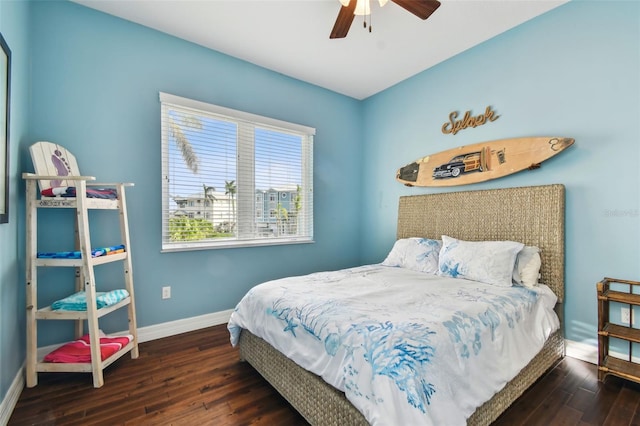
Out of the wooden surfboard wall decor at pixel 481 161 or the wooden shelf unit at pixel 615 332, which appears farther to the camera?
the wooden surfboard wall decor at pixel 481 161

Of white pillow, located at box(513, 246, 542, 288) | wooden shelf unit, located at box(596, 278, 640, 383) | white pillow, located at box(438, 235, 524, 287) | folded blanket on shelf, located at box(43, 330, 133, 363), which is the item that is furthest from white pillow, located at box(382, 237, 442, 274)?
folded blanket on shelf, located at box(43, 330, 133, 363)

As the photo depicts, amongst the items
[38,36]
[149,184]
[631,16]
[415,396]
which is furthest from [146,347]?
[631,16]

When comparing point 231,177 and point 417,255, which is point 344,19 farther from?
point 417,255

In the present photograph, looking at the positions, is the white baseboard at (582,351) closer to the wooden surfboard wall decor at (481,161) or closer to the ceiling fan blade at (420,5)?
the wooden surfboard wall decor at (481,161)

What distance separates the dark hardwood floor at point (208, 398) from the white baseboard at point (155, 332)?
52mm

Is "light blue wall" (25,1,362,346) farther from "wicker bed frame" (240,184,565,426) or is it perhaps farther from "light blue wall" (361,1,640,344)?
"light blue wall" (361,1,640,344)

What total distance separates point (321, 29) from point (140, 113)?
69.2 inches

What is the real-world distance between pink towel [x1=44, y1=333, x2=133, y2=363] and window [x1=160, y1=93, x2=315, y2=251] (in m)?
0.81

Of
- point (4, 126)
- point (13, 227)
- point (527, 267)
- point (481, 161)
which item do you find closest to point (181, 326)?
point (13, 227)

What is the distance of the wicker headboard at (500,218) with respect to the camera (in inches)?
90.8

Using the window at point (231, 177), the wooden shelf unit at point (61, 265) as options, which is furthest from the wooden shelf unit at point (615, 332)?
the wooden shelf unit at point (61, 265)

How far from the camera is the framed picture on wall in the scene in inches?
62.4

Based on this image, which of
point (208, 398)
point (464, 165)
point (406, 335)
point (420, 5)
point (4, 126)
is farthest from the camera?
point (464, 165)

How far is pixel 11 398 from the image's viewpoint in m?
1.66
